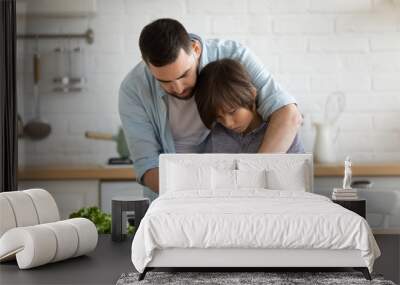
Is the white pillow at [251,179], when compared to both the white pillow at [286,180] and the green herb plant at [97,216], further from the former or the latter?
the green herb plant at [97,216]

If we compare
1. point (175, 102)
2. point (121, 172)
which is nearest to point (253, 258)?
point (175, 102)

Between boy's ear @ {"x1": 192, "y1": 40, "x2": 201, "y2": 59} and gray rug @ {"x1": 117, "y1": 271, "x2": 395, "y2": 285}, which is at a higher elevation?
boy's ear @ {"x1": 192, "y1": 40, "x2": 201, "y2": 59}

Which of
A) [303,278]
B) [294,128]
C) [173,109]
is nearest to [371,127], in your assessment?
[294,128]

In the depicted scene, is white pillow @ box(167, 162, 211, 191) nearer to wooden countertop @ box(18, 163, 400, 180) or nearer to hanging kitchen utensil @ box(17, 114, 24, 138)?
wooden countertop @ box(18, 163, 400, 180)

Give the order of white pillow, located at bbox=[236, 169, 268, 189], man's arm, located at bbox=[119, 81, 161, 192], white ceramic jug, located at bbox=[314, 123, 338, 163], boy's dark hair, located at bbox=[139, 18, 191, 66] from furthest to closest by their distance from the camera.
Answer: white ceramic jug, located at bbox=[314, 123, 338, 163], man's arm, located at bbox=[119, 81, 161, 192], boy's dark hair, located at bbox=[139, 18, 191, 66], white pillow, located at bbox=[236, 169, 268, 189]

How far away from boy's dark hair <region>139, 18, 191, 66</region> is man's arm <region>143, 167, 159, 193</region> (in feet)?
2.99

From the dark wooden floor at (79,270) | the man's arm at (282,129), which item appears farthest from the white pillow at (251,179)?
the dark wooden floor at (79,270)

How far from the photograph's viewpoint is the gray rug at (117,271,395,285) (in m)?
4.83

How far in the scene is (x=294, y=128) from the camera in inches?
263

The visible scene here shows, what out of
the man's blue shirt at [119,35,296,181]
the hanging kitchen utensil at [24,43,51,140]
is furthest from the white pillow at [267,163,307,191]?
the hanging kitchen utensil at [24,43,51,140]

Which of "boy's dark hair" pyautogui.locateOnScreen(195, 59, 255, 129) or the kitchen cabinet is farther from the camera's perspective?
the kitchen cabinet

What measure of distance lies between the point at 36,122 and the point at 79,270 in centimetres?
211

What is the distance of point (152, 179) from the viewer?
6688 millimetres

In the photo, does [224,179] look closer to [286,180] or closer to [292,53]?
[286,180]
